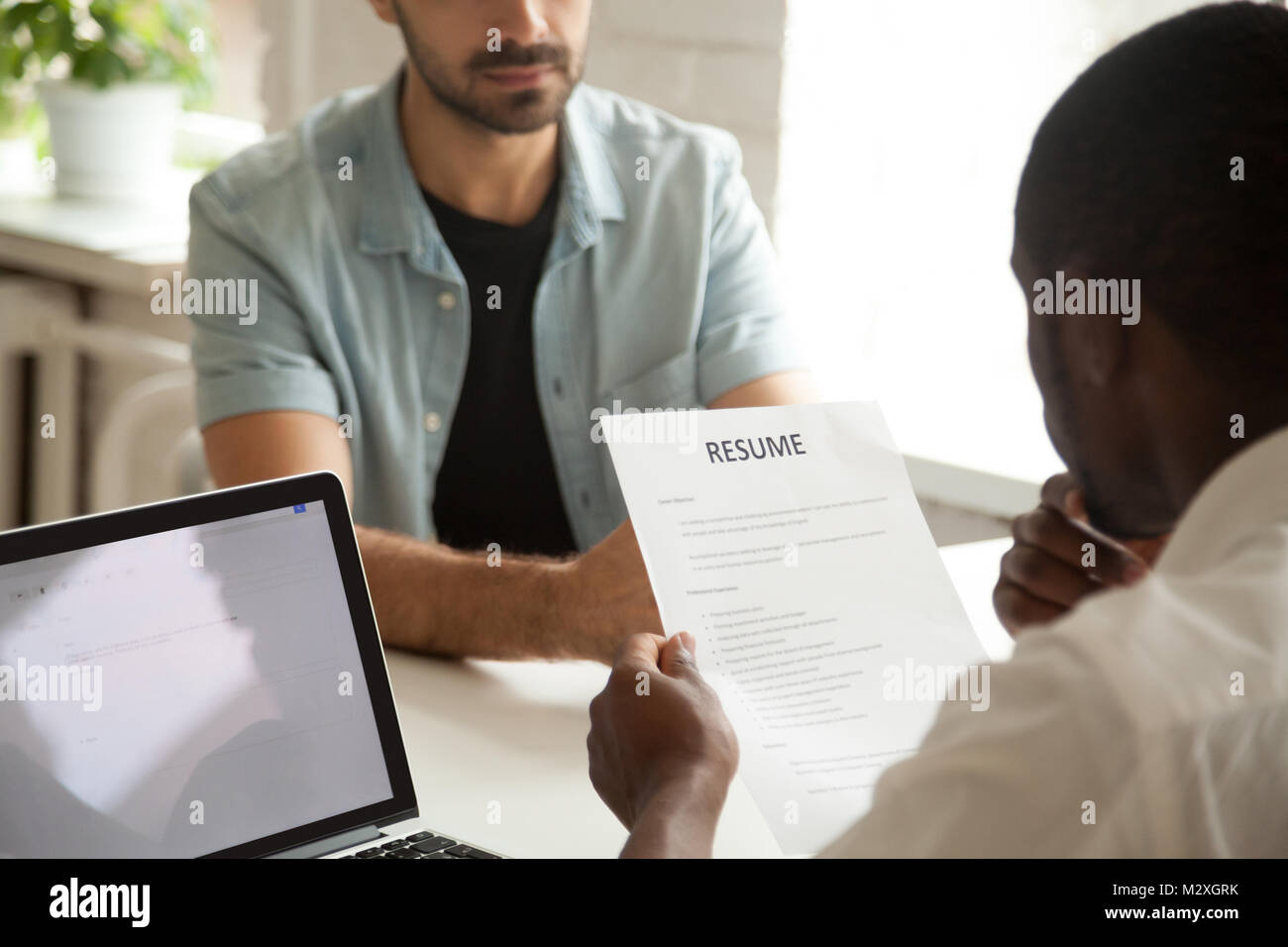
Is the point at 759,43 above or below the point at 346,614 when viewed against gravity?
above

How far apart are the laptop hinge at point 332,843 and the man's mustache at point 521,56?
2.88 feet

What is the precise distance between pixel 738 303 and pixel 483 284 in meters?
0.28

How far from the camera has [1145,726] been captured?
1.42 feet

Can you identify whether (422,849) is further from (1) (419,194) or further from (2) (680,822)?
(1) (419,194)

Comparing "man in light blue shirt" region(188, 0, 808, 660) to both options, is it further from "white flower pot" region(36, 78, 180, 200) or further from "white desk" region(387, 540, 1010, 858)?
"white flower pot" region(36, 78, 180, 200)

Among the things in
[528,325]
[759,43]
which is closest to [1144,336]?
[528,325]

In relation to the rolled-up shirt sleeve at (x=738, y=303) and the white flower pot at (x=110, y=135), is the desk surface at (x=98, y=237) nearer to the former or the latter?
the white flower pot at (x=110, y=135)

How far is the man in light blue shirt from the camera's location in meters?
1.41

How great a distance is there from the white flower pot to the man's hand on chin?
203cm

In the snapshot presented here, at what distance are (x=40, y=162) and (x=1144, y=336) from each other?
269cm

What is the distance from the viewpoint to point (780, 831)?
742mm
